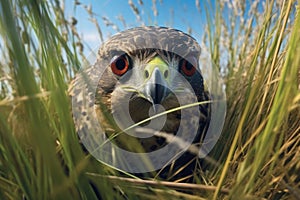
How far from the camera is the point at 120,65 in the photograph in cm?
164

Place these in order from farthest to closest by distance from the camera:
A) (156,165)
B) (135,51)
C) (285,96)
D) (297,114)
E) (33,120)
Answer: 1. (135,51)
2. (156,165)
3. (297,114)
4. (285,96)
5. (33,120)

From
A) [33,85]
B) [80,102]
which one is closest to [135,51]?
[80,102]

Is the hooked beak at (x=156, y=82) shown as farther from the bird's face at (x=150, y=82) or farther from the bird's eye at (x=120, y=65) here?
the bird's eye at (x=120, y=65)

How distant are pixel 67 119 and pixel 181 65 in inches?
38.4

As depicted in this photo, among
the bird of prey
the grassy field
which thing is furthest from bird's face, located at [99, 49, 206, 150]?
the grassy field

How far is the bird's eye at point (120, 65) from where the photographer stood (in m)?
1.60

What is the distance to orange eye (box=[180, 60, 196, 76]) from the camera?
1.66 metres

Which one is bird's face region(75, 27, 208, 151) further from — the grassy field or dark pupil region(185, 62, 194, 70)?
the grassy field

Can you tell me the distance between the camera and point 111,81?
1.61 m

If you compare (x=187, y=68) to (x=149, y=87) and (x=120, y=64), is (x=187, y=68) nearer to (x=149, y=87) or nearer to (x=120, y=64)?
(x=120, y=64)

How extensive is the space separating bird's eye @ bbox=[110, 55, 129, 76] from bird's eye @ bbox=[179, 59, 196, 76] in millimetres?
225

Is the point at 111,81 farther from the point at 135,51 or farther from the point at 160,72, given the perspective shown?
the point at 160,72

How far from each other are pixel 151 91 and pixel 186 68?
38cm

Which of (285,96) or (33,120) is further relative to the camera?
(285,96)
